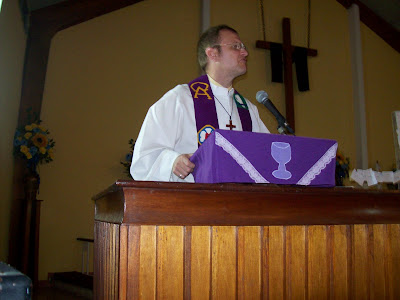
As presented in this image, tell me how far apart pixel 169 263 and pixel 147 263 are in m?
0.06

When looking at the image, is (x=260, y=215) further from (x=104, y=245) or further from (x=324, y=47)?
(x=324, y=47)

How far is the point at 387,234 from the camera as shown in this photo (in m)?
1.58

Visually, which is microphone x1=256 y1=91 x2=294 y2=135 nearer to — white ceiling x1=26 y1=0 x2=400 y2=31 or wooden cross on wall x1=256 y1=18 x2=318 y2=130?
wooden cross on wall x1=256 y1=18 x2=318 y2=130

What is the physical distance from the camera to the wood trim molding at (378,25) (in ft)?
24.6

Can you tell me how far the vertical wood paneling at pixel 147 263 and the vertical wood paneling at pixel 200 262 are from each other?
12cm

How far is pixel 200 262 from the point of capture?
4.23 ft

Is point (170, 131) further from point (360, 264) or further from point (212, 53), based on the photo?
point (360, 264)

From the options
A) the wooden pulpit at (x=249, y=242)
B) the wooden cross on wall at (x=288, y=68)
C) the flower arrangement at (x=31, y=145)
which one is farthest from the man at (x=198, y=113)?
the wooden cross on wall at (x=288, y=68)

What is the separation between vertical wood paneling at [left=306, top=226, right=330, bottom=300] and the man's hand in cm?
49

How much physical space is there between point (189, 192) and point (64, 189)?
4.32 m

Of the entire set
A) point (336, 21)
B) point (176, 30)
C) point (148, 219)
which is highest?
point (336, 21)

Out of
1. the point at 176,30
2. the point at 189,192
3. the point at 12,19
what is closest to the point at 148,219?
the point at 189,192

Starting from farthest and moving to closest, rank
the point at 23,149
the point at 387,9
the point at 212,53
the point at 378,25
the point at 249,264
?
1. the point at 378,25
2. the point at 387,9
3. the point at 23,149
4. the point at 212,53
5. the point at 249,264

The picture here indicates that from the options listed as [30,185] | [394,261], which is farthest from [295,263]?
[30,185]
